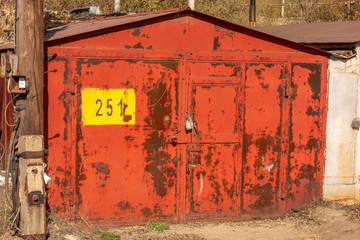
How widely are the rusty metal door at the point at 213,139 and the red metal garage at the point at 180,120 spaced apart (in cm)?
1

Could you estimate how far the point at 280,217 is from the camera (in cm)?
884

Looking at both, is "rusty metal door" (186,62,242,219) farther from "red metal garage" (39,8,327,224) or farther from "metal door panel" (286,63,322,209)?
"metal door panel" (286,63,322,209)

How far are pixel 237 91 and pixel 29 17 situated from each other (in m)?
3.23

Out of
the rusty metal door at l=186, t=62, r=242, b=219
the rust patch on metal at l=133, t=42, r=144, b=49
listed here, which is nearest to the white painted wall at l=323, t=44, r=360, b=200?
the rusty metal door at l=186, t=62, r=242, b=219

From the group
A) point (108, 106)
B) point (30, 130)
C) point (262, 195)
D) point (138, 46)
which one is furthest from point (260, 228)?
point (30, 130)

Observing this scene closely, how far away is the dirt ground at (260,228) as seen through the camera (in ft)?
24.4

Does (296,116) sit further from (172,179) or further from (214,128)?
(172,179)

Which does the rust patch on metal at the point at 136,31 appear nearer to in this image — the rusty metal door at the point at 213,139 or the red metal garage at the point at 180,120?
the red metal garage at the point at 180,120

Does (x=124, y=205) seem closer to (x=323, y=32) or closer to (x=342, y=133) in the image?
(x=342, y=133)

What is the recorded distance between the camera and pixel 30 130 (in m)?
6.71

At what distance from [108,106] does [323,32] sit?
4.78m

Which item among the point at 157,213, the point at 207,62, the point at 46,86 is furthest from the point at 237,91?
the point at 46,86

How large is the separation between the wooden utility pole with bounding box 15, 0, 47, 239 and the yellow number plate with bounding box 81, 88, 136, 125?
1.06m

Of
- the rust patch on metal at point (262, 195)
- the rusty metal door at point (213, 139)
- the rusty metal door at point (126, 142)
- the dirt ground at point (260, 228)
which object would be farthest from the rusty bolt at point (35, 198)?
the rust patch on metal at point (262, 195)
